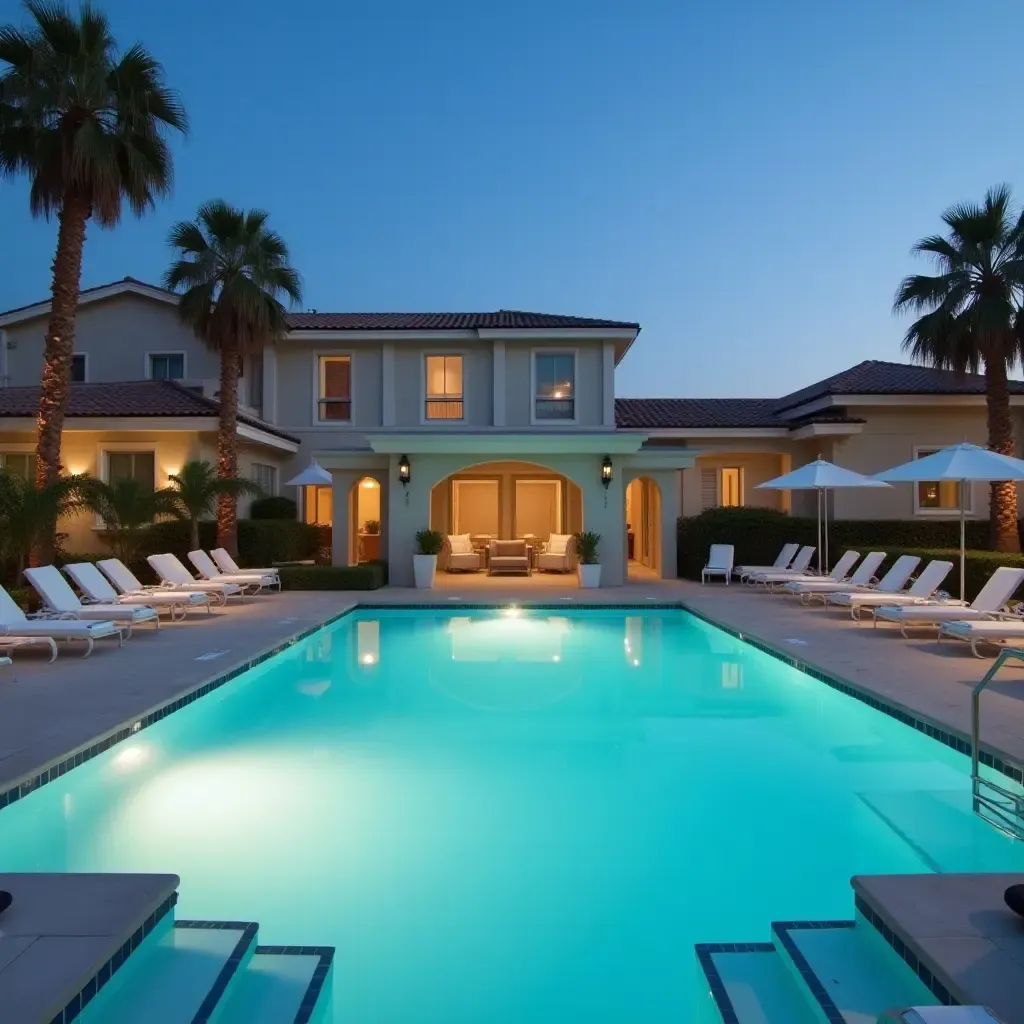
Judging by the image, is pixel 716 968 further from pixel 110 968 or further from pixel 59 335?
pixel 59 335

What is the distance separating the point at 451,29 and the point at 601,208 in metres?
16.3

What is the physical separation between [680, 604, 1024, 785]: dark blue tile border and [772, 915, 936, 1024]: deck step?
279cm

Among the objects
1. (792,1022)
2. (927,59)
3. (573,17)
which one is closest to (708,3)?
(573,17)

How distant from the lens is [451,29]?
23.8 meters

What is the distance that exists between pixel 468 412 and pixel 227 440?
7.24 m

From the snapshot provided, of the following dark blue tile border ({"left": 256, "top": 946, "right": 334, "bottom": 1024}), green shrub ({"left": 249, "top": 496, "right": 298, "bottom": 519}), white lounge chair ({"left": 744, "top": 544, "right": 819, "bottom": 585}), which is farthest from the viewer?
green shrub ({"left": 249, "top": 496, "right": 298, "bottom": 519})

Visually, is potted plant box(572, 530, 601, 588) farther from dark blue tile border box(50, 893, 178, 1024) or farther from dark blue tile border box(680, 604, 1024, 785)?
dark blue tile border box(50, 893, 178, 1024)

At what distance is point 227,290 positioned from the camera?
19000mm

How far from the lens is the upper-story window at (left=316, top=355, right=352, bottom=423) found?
81.5 feet

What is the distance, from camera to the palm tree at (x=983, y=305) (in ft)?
61.0

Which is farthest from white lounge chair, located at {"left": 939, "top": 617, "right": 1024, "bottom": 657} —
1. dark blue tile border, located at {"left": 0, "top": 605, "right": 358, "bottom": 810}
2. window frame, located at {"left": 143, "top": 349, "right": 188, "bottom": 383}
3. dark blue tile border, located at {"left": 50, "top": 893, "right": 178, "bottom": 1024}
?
window frame, located at {"left": 143, "top": 349, "right": 188, "bottom": 383}

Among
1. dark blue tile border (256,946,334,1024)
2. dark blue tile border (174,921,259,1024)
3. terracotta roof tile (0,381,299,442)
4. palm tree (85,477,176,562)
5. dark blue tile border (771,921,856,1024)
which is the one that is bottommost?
dark blue tile border (256,946,334,1024)

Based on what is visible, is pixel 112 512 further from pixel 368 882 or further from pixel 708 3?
pixel 708 3

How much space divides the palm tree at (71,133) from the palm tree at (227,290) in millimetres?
3501
